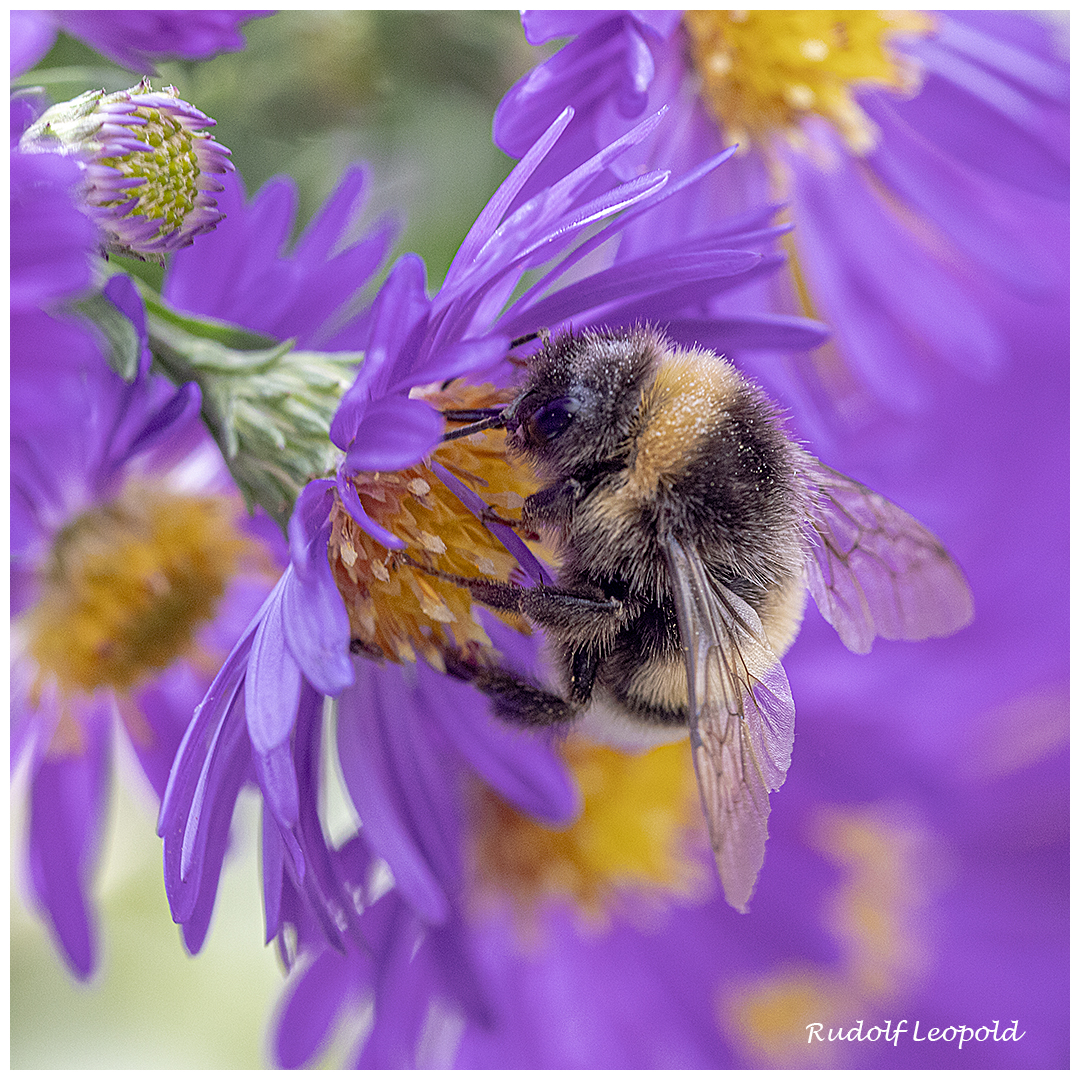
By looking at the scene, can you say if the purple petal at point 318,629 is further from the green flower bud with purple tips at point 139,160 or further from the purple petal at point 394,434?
the green flower bud with purple tips at point 139,160

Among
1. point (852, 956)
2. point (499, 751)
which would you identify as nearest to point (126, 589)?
point (499, 751)

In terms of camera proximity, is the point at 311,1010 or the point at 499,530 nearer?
the point at 499,530

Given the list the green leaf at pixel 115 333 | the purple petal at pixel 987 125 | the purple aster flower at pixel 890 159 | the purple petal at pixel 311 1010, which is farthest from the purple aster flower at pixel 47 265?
the purple petal at pixel 987 125

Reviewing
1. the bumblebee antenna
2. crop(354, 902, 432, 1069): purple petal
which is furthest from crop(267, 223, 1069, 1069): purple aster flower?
the bumblebee antenna

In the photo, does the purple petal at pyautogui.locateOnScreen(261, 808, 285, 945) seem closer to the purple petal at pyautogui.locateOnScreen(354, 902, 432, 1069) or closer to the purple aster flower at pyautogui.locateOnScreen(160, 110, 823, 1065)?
the purple aster flower at pyautogui.locateOnScreen(160, 110, 823, 1065)

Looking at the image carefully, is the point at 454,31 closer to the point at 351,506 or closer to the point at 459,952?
the point at 351,506

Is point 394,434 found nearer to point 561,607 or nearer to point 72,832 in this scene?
point 561,607
